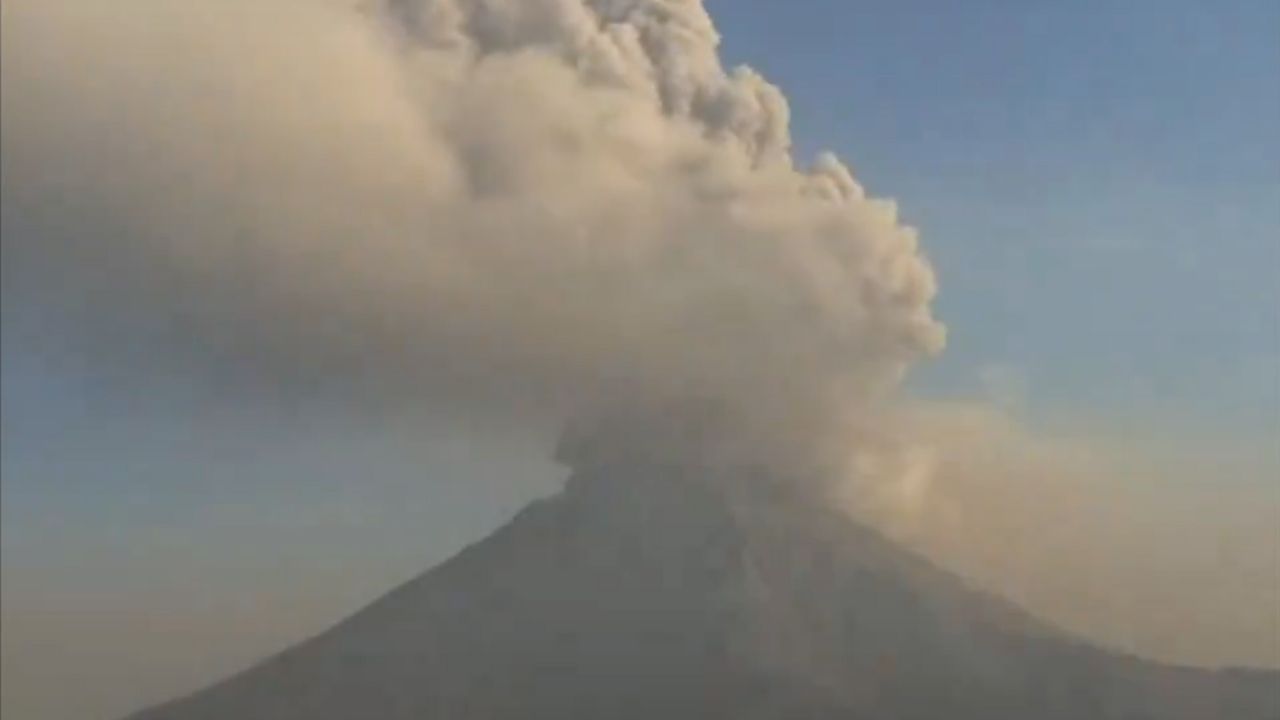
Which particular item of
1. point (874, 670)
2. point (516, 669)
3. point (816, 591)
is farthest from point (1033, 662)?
point (516, 669)

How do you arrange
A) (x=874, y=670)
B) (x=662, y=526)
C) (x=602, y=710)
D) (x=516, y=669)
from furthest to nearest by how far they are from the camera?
(x=662, y=526)
(x=874, y=670)
(x=516, y=669)
(x=602, y=710)

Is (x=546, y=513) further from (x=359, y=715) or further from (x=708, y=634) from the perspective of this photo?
(x=359, y=715)

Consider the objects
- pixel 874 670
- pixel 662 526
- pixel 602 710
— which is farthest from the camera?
pixel 662 526
